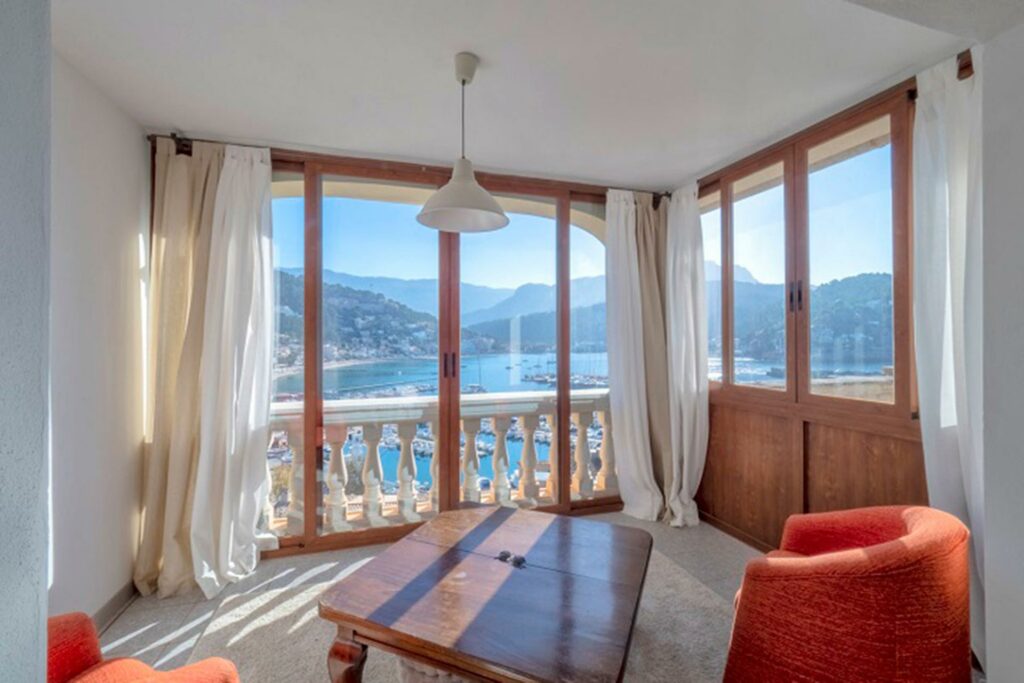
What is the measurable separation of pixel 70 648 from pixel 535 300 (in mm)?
2789

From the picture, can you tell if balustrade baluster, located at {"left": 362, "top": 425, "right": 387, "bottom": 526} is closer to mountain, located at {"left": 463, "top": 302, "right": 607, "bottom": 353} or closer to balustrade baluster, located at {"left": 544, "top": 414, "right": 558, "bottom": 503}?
mountain, located at {"left": 463, "top": 302, "right": 607, "bottom": 353}

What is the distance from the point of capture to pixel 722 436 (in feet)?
10.5

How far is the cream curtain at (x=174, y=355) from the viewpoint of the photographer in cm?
244

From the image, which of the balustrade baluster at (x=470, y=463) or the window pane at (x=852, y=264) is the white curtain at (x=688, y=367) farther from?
the balustrade baluster at (x=470, y=463)

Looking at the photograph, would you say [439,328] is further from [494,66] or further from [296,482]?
[494,66]

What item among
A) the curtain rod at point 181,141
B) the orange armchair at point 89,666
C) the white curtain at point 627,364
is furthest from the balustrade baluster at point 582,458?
the curtain rod at point 181,141

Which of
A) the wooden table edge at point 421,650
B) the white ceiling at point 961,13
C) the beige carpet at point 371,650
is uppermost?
the white ceiling at point 961,13

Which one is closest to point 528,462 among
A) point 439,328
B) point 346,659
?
point 439,328

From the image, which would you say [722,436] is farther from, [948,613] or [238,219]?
[238,219]

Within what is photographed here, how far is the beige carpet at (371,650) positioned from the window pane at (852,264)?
4.46 ft

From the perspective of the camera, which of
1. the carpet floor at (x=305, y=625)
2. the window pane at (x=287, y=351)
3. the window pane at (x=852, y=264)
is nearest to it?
the carpet floor at (x=305, y=625)

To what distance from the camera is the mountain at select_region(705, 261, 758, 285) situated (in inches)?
118

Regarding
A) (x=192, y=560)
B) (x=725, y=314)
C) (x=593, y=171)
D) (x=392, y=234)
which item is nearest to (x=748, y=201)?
(x=725, y=314)

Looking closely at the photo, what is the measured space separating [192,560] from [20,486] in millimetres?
2391
